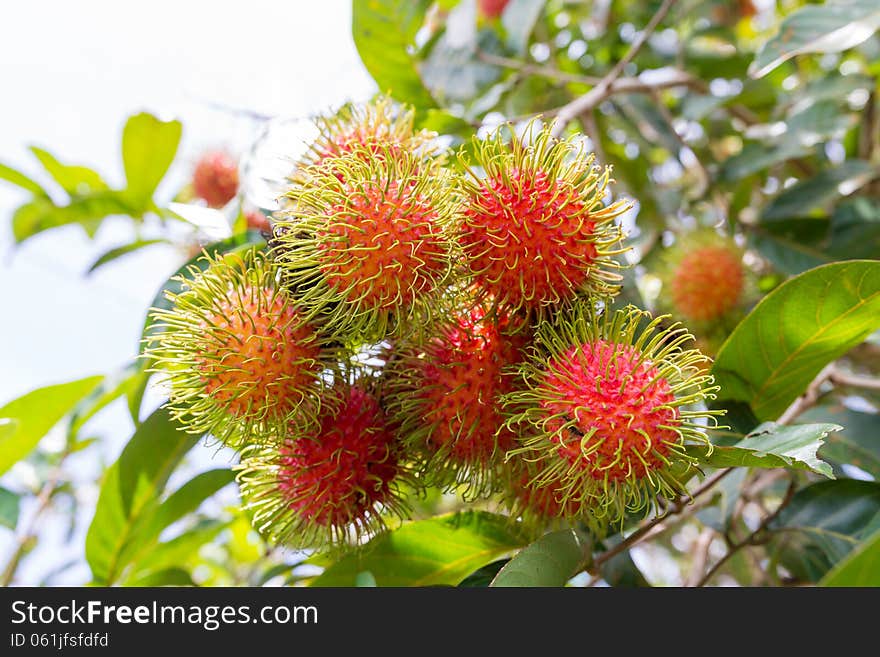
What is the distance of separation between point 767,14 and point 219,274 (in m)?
2.29

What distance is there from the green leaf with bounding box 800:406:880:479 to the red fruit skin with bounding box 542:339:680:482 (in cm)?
54

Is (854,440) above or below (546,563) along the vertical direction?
above

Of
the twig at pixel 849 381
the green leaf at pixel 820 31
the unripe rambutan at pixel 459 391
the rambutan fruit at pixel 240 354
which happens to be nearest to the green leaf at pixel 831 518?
the twig at pixel 849 381

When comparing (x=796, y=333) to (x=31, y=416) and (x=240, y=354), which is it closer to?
(x=240, y=354)

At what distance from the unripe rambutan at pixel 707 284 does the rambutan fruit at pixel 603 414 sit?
60cm

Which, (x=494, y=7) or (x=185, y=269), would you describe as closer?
(x=185, y=269)

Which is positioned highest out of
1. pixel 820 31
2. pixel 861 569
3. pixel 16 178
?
pixel 16 178

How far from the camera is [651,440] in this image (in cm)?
80

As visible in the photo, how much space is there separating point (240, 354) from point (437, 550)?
1.36 feet

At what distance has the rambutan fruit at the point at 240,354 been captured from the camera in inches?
34.2

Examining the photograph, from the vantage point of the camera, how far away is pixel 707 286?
145cm

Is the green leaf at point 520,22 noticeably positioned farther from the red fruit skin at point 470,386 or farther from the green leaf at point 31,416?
the green leaf at point 31,416

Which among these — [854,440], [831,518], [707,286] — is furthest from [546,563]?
[707,286]
